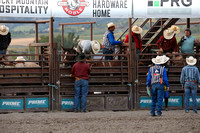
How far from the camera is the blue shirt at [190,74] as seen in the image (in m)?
14.3

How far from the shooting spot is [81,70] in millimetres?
14414

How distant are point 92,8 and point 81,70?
1970 mm

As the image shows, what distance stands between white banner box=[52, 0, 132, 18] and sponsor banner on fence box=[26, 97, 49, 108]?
269 centimetres

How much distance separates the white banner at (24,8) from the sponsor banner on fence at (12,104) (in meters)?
2.64

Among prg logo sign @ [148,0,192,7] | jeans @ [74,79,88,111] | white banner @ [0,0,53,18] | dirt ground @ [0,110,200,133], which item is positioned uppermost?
prg logo sign @ [148,0,192,7]

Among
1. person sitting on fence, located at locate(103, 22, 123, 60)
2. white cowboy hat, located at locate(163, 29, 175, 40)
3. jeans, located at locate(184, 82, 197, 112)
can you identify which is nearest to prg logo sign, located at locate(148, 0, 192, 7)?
white cowboy hat, located at locate(163, 29, 175, 40)

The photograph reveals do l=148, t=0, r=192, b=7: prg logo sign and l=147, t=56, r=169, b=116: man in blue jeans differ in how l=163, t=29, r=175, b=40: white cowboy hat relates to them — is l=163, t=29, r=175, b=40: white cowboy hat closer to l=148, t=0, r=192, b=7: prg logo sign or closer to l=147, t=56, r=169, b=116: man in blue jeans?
l=148, t=0, r=192, b=7: prg logo sign

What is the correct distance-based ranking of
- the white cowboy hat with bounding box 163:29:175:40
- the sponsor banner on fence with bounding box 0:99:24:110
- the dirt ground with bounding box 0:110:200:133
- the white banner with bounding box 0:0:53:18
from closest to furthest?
the dirt ground with bounding box 0:110:200:133 → the white banner with bounding box 0:0:53:18 → the sponsor banner on fence with bounding box 0:99:24:110 → the white cowboy hat with bounding box 163:29:175:40

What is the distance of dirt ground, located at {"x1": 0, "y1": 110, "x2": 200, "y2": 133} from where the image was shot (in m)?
10.6

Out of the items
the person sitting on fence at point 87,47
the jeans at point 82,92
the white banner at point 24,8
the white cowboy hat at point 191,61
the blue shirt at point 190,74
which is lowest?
the jeans at point 82,92

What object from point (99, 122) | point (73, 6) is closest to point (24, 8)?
point (73, 6)

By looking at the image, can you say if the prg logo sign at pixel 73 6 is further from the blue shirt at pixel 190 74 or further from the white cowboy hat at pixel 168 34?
the blue shirt at pixel 190 74

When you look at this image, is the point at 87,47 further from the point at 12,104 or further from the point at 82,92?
the point at 12,104

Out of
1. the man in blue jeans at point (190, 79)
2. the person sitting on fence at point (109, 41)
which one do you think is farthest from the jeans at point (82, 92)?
the man in blue jeans at point (190, 79)
